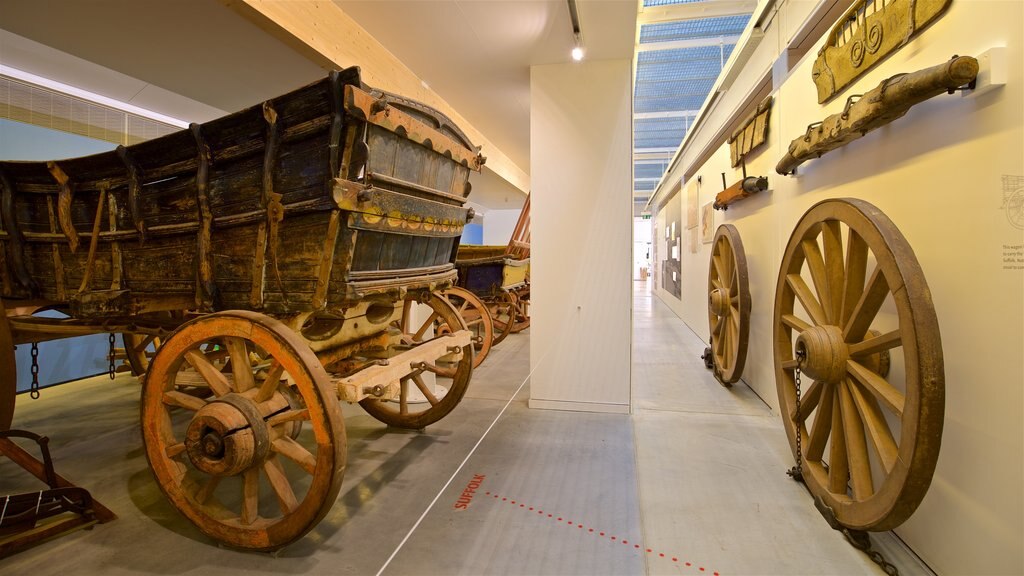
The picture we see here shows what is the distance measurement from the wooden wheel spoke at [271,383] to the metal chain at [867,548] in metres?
2.38

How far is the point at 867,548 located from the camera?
65.7 inches

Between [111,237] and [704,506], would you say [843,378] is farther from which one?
[111,237]

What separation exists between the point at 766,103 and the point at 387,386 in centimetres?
340

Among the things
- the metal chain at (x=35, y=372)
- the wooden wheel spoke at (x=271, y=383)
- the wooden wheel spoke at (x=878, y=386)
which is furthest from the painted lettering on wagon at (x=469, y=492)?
the metal chain at (x=35, y=372)

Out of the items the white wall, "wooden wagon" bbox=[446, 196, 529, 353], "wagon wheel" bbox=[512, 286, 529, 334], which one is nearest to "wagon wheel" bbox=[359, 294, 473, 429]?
"wooden wagon" bbox=[446, 196, 529, 353]

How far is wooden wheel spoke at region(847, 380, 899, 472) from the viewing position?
150 centimetres

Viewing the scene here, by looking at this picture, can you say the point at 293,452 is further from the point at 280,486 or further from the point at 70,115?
the point at 70,115

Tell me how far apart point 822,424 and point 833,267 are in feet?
2.45

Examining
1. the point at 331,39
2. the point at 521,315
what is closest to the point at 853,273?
the point at 331,39

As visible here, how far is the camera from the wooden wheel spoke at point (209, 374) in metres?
1.79

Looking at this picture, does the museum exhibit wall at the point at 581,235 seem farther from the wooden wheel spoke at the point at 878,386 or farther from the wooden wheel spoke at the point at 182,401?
the wooden wheel spoke at the point at 182,401

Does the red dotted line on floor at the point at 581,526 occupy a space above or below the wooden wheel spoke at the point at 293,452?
below

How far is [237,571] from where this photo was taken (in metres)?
1.65

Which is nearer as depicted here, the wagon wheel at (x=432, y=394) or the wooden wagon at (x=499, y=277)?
the wagon wheel at (x=432, y=394)
